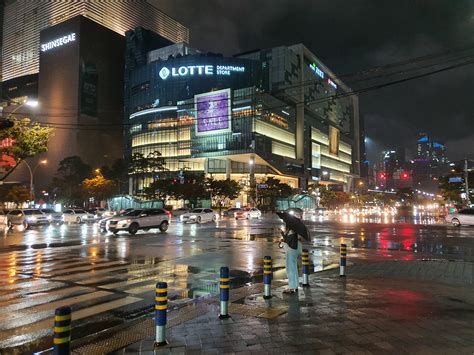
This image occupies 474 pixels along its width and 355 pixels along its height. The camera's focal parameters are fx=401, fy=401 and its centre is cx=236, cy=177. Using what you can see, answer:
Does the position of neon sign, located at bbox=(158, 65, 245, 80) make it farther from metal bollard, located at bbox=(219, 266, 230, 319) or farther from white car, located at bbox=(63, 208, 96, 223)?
metal bollard, located at bbox=(219, 266, 230, 319)

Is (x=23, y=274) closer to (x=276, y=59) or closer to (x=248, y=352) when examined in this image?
(x=248, y=352)

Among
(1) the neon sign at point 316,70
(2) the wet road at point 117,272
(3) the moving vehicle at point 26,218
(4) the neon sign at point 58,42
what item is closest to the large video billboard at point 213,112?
(3) the moving vehicle at point 26,218

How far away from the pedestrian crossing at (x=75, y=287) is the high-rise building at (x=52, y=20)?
538ft

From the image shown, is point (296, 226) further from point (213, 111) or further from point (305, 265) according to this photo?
point (213, 111)

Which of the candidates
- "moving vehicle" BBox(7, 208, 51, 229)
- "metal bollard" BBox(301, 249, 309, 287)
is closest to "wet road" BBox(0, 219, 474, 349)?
"metal bollard" BBox(301, 249, 309, 287)

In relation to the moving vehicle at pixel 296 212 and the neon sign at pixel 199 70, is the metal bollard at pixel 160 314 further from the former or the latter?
the neon sign at pixel 199 70

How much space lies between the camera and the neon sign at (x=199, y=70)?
120 meters

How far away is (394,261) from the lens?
14.7 metres

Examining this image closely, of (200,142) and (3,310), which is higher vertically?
(200,142)

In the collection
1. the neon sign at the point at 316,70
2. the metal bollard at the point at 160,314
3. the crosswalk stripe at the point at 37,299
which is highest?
the neon sign at the point at 316,70

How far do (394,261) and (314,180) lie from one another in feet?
423

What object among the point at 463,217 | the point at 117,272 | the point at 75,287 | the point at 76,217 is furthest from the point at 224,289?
the point at 76,217

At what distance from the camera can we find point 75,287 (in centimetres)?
1005

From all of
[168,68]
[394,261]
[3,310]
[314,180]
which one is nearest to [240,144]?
[168,68]
